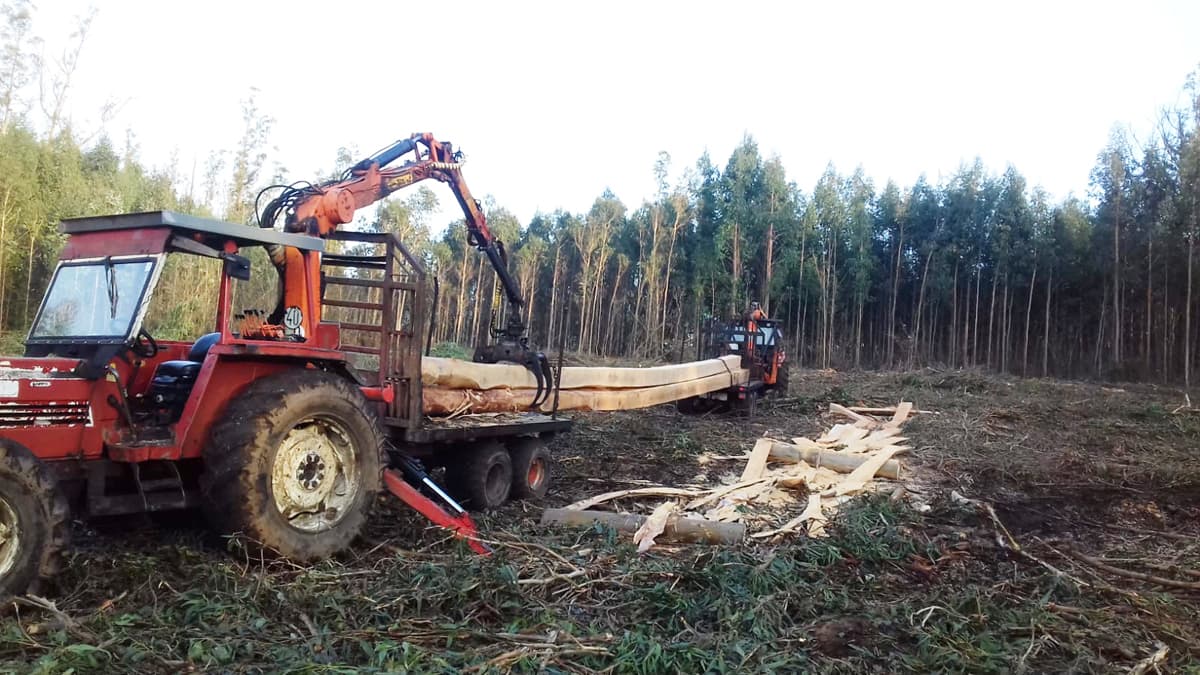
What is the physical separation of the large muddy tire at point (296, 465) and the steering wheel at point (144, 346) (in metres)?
0.68

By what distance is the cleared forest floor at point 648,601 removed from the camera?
352 cm

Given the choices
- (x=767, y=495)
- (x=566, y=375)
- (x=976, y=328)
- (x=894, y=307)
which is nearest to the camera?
(x=767, y=495)

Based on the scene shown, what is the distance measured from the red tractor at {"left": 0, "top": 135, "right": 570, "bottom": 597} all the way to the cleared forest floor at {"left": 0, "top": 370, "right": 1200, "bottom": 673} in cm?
33

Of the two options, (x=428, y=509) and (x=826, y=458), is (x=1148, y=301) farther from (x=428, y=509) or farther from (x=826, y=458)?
(x=428, y=509)

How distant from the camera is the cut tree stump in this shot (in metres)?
5.86

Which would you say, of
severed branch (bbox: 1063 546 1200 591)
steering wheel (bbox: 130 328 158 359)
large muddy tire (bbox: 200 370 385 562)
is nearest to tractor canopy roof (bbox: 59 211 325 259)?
steering wheel (bbox: 130 328 158 359)

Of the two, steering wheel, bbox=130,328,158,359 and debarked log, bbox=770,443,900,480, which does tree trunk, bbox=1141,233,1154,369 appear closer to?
debarked log, bbox=770,443,900,480

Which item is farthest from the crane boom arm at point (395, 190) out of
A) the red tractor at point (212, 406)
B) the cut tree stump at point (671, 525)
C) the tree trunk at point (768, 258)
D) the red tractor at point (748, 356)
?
the tree trunk at point (768, 258)

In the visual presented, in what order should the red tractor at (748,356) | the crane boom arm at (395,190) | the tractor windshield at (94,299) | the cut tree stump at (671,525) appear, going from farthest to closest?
the red tractor at (748,356)
the crane boom arm at (395,190)
the cut tree stump at (671,525)
the tractor windshield at (94,299)

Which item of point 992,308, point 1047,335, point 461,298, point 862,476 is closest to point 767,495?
point 862,476

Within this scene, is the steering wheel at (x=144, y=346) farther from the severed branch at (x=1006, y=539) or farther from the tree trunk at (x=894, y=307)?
the tree trunk at (x=894, y=307)

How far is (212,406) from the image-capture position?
4855 mm

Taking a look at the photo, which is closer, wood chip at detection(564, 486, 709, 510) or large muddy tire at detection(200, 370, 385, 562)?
large muddy tire at detection(200, 370, 385, 562)

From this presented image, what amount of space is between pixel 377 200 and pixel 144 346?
314 cm
